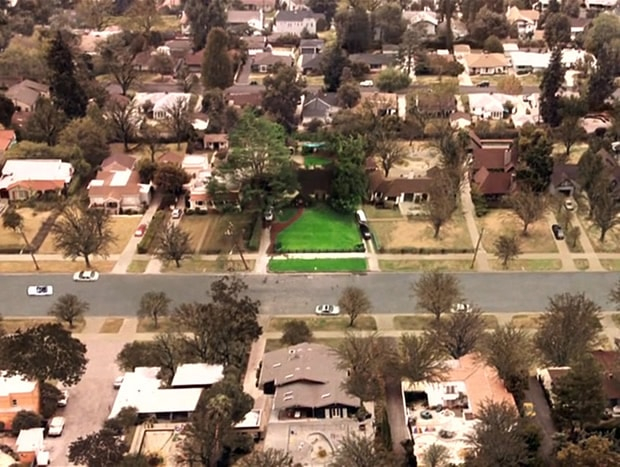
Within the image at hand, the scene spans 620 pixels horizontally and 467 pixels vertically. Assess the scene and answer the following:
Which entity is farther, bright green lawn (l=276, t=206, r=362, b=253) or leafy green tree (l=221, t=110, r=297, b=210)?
leafy green tree (l=221, t=110, r=297, b=210)

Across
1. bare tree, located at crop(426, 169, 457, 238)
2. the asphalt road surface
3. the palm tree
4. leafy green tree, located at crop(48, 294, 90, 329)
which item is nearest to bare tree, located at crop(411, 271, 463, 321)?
the asphalt road surface

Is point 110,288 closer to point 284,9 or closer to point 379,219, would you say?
point 379,219

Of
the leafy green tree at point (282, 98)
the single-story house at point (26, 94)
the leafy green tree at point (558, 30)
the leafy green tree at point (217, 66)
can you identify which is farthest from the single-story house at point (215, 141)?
the leafy green tree at point (558, 30)

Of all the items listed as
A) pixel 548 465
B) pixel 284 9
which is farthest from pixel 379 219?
pixel 284 9

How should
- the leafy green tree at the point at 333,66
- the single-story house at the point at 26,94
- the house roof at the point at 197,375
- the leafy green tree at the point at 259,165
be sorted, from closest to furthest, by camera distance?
the house roof at the point at 197,375
the leafy green tree at the point at 259,165
the single-story house at the point at 26,94
the leafy green tree at the point at 333,66

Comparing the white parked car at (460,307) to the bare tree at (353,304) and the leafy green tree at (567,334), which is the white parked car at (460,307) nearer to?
the leafy green tree at (567,334)

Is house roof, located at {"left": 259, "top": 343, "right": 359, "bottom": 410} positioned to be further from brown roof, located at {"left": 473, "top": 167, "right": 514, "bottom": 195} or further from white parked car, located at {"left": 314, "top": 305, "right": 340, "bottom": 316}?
brown roof, located at {"left": 473, "top": 167, "right": 514, "bottom": 195}

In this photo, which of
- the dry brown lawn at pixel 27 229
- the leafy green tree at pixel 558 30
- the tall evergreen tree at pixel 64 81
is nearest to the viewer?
the dry brown lawn at pixel 27 229
